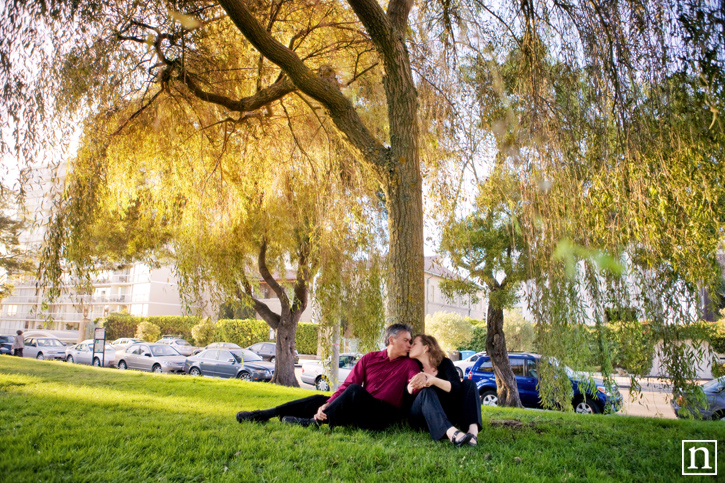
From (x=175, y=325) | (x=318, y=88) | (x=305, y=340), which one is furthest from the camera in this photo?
(x=175, y=325)

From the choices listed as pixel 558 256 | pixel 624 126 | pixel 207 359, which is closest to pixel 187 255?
pixel 558 256

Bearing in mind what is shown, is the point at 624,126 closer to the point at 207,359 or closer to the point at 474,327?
the point at 207,359

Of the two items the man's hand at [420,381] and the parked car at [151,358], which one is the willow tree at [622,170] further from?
the parked car at [151,358]

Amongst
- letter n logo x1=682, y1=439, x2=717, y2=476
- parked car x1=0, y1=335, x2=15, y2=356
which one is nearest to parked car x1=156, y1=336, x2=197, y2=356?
parked car x1=0, y1=335, x2=15, y2=356

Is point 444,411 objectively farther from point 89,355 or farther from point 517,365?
point 89,355

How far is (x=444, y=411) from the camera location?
4492mm

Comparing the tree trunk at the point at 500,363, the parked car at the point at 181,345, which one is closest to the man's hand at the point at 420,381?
the tree trunk at the point at 500,363

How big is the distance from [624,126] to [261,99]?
4.92 m

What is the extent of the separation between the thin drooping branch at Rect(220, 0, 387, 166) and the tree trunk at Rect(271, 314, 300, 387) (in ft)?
34.3

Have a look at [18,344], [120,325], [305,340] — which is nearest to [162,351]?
[18,344]

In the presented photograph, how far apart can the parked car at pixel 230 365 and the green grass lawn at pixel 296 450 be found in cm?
1243

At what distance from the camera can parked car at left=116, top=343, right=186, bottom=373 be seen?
68.3 feet

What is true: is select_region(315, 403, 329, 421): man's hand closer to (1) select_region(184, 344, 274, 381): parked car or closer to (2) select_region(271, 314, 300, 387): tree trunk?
(2) select_region(271, 314, 300, 387): tree trunk

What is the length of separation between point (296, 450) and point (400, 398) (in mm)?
1445
